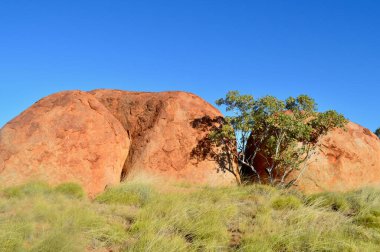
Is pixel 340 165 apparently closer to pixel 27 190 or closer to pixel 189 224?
pixel 189 224

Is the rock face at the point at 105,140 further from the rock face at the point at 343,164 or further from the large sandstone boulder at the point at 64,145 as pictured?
the rock face at the point at 343,164

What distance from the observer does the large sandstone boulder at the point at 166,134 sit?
46.4 ft

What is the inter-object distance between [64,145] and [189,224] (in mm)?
6201

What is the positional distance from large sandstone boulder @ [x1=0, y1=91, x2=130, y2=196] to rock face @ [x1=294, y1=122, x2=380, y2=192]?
6.40 metres

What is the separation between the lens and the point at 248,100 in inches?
590

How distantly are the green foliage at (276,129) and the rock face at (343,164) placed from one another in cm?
53

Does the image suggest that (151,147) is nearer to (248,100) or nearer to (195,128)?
(195,128)

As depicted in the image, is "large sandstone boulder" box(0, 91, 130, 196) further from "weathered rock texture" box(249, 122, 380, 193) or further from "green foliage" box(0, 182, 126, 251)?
"weathered rock texture" box(249, 122, 380, 193)

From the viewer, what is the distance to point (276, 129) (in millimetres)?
14938

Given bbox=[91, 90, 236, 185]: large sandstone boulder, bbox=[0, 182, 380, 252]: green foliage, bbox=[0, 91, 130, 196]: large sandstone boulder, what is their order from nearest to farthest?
bbox=[0, 182, 380, 252]: green foliage, bbox=[0, 91, 130, 196]: large sandstone boulder, bbox=[91, 90, 236, 185]: large sandstone boulder

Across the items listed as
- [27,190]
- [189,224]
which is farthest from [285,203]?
[27,190]

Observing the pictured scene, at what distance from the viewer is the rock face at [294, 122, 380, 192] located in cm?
1513

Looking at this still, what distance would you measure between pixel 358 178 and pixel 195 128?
6109 millimetres

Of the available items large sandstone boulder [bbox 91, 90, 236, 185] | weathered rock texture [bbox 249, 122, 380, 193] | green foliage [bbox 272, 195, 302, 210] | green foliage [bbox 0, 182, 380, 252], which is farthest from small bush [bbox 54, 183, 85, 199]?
weathered rock texture [bbox 249, 122, 380, 193]
